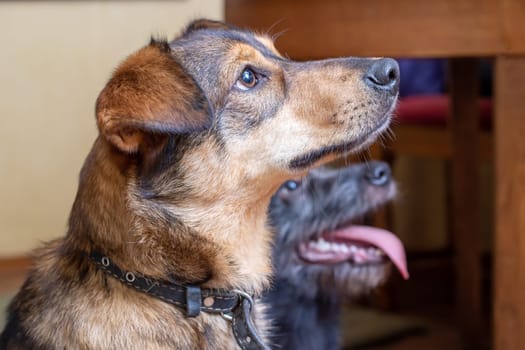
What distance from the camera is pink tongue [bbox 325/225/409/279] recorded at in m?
2.04

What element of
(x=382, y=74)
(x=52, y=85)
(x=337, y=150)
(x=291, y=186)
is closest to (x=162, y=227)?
(x=337, y=150)

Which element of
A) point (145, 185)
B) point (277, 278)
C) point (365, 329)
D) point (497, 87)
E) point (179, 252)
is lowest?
point (365, 329)

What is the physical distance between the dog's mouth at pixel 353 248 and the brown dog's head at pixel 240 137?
48 cm

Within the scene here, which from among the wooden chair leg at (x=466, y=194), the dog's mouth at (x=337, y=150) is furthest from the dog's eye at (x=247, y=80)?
the wooden chair leg at (x=466, y=194)

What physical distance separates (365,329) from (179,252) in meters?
1.50

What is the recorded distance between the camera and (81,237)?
146cm

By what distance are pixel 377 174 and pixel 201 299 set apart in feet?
2.59

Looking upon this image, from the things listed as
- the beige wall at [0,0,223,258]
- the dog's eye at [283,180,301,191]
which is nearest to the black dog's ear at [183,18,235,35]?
the dog's eye at [283,180,301,191]

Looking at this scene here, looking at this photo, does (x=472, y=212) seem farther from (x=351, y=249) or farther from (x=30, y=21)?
(x=30, y=21)

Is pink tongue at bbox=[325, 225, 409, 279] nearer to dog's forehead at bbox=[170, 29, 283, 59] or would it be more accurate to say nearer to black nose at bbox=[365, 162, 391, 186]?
black nose at bbox=[365, 162, 391, 186]

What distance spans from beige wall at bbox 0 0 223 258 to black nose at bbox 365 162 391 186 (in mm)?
1537

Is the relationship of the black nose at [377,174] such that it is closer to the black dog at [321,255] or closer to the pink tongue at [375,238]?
the black dog at [321,255]

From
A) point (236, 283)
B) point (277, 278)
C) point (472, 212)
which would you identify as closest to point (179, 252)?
point (236, 283)

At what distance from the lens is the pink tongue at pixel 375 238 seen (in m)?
2.04
